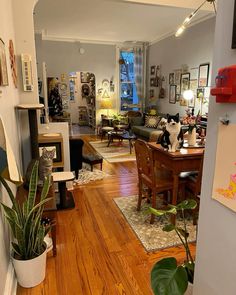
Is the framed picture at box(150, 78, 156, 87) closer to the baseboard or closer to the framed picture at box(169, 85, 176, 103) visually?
the framed picture at box(169, 85, 176, 103)

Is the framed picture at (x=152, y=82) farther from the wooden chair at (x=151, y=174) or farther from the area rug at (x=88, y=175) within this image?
the wooden chair at (x=151, y=174)

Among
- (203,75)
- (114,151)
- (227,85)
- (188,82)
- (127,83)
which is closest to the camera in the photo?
(227,85)

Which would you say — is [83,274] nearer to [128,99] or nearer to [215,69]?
[215,69]

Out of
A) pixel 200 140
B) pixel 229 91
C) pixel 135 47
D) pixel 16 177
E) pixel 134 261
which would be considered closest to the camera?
pixel 229 91

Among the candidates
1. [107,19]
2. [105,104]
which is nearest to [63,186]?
[107,19]

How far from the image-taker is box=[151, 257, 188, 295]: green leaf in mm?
1086

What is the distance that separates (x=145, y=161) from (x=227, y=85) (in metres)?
1.84

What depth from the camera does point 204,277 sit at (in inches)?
44.4

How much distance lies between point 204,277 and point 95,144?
18.5 feet

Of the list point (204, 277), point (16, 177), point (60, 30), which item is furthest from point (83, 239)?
point (60, 30)

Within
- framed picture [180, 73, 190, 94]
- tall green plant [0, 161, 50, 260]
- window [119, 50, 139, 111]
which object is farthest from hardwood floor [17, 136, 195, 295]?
window [119, 50, 139, 111]

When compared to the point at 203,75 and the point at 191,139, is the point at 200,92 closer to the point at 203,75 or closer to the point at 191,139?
the point at 203,75

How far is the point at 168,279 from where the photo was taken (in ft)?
3.67

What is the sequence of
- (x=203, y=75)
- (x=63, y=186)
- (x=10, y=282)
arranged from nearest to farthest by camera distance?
1. (x=10, y=282)
2. (x=63, y=186)
3. (x=203, y=75)
